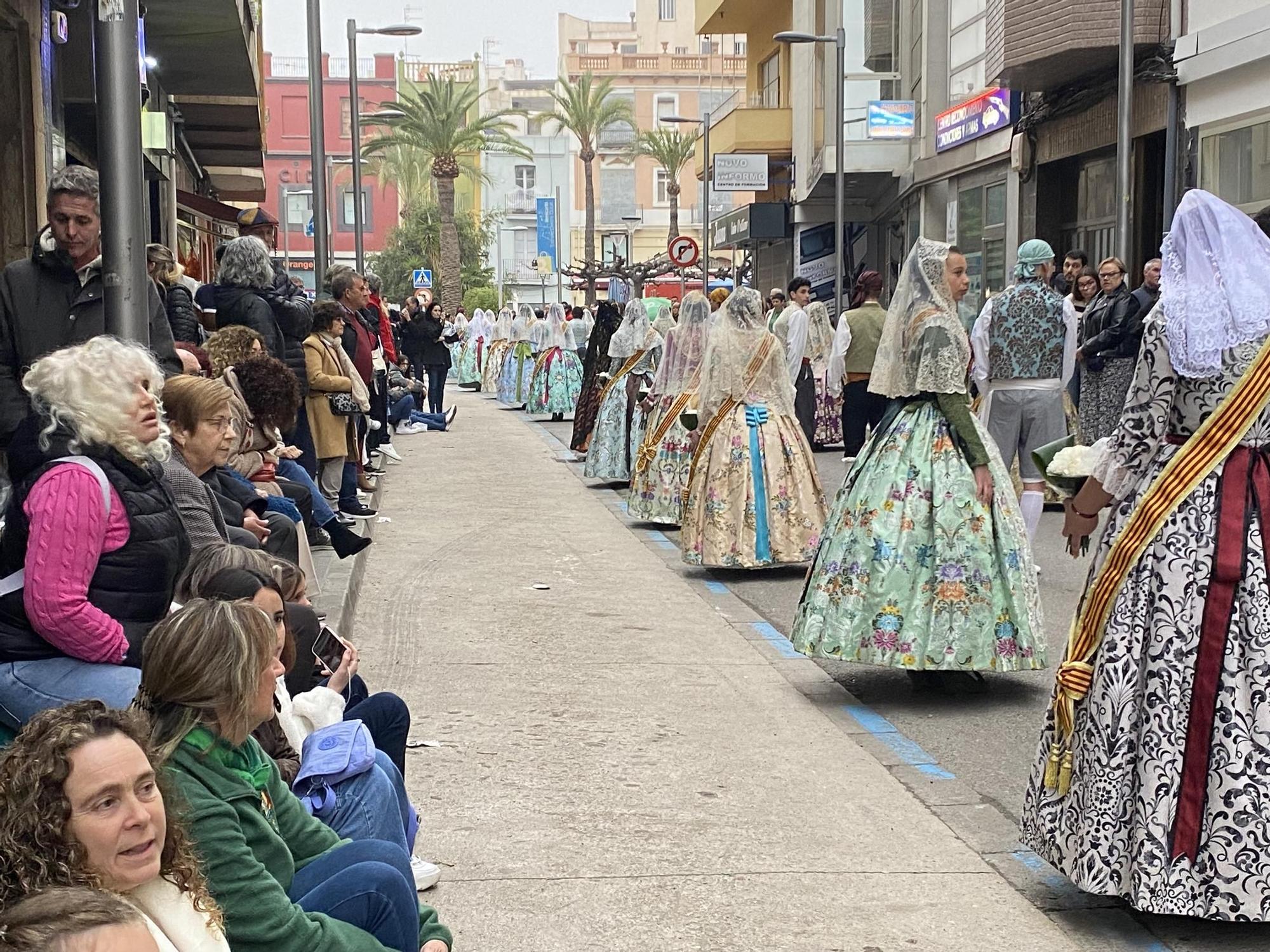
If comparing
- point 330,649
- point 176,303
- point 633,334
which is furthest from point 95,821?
point 633,334

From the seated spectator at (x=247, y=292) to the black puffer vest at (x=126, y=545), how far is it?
5.83 m

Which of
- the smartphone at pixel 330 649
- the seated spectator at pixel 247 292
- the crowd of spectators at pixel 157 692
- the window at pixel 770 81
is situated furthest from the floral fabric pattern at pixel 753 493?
the window at pixel 770 81

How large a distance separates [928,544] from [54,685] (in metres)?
4.00

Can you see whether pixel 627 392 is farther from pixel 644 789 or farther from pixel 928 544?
pixel 644 789

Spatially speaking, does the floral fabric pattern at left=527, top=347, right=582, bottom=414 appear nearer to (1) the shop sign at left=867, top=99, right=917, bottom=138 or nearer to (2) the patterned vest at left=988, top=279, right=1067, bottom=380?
(1) the shop sign at left=867, top=99, right=917, bottom=138

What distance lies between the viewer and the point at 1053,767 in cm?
477

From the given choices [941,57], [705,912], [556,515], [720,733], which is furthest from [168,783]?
[941,57]

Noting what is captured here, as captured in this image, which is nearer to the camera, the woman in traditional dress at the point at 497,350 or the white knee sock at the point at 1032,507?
the white knee sock at the point at 1032,507

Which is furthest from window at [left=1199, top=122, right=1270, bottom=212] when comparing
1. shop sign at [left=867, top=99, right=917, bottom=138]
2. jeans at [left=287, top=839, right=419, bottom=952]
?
→ jeans at [left=287, top=839, right=419, bottom=952]

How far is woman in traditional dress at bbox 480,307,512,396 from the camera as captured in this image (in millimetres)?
34688

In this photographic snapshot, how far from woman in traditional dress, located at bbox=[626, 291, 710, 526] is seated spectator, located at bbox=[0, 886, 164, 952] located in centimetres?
1039

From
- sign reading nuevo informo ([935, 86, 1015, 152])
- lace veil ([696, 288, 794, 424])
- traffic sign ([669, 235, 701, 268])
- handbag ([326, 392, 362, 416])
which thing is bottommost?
handbag ([326, 392, 362, 416])

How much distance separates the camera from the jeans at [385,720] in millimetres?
4918

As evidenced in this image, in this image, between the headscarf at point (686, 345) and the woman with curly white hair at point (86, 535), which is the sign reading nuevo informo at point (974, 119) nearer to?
the headscarf at point (686, 345)
